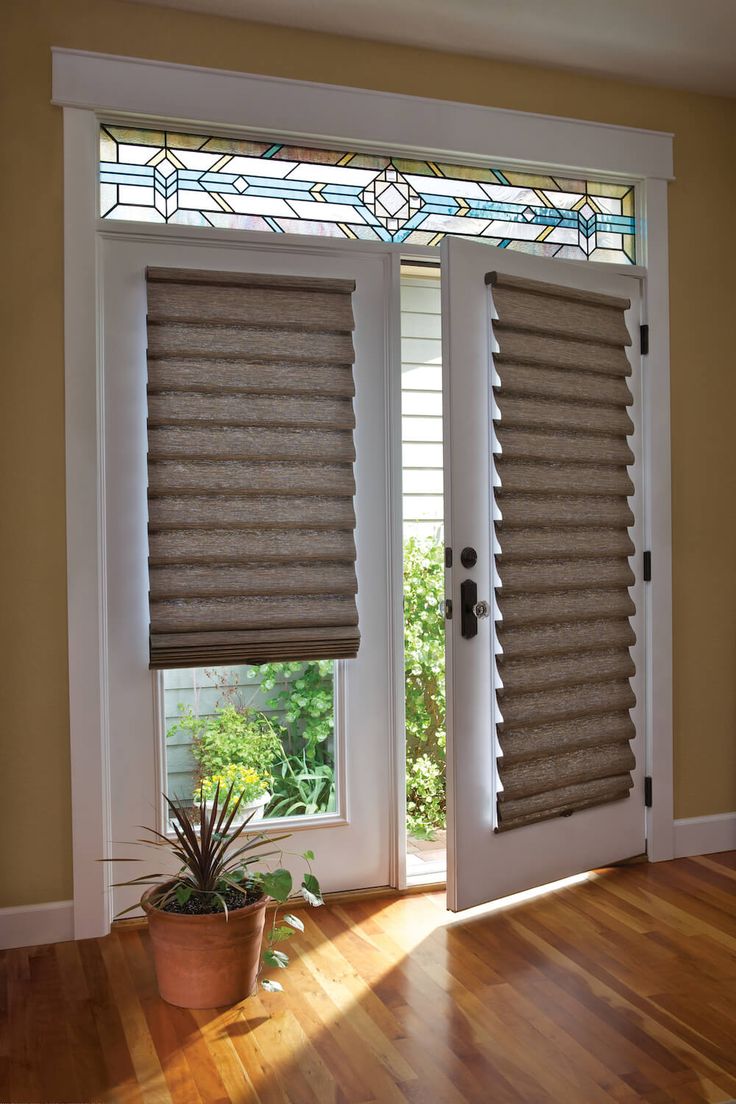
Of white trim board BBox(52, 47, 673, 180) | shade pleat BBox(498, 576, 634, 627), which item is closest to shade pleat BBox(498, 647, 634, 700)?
shade pleat BBox(498, 576, 634, 627)

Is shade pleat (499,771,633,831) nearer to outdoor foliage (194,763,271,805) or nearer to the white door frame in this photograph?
the white door frame

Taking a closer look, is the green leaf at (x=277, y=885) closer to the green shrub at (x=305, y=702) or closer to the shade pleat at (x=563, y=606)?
the green shrub at (x=305, y=702)

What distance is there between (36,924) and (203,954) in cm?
70

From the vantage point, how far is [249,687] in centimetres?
A: 303

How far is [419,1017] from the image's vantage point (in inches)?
91.2

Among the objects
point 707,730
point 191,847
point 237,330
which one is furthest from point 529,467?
point 191,847

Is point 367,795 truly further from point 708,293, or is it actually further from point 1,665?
point 708,293

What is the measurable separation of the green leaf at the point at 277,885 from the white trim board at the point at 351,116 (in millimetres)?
2226

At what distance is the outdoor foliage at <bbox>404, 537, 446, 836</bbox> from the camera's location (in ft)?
12.5

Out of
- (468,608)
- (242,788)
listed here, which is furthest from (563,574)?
(242,788)

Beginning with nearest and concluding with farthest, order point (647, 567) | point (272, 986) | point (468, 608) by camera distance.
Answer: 1. point (272, 986)
2. point (468, 608)
3. point (647, 567)

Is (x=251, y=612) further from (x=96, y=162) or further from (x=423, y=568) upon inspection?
(x=96, y=162)

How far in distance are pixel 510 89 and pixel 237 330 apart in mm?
1301

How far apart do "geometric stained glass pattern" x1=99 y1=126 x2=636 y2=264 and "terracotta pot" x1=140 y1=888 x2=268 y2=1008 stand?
204cm
